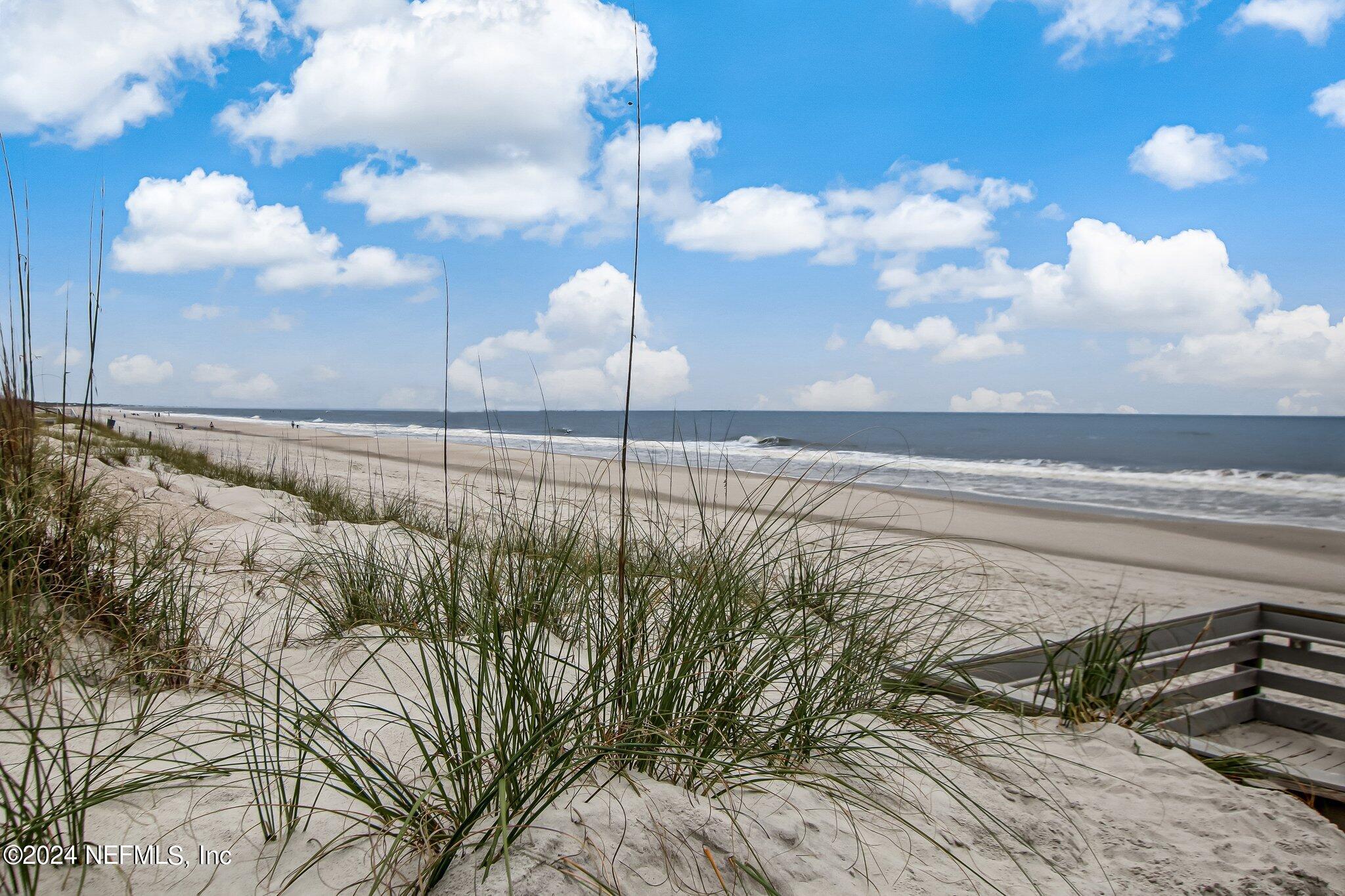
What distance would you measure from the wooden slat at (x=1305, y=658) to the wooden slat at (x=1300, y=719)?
19 centimetres

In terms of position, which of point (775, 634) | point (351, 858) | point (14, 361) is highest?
point (14, 361)

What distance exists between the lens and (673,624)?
6.05ft

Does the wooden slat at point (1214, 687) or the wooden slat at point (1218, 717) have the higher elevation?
the wooden slat at point (1214, 687)

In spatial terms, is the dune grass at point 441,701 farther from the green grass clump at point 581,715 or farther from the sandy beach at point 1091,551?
the sandy beach at point 1091,551

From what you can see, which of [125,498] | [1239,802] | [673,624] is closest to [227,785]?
[673,624]

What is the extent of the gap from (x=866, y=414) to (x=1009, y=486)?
74891mm

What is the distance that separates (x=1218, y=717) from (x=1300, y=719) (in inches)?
13.1

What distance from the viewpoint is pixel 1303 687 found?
125 inches

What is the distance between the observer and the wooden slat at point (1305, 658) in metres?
3.13

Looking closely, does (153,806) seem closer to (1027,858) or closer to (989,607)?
(1027,858)

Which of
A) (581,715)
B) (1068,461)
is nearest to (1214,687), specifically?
(581,715)

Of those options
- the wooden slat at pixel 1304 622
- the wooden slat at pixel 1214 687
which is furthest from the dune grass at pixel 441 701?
the wooden slat at pixel 1304 622

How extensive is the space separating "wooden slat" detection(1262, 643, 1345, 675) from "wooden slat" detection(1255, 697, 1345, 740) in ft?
0.64

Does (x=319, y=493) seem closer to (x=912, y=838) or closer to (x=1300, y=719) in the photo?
(x=912, y=838)
